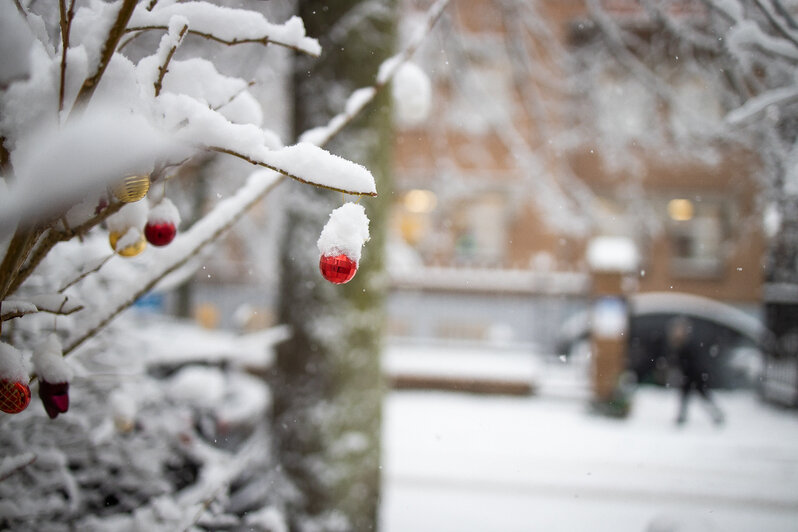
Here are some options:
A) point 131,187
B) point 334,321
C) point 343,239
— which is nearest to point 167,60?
point 131,187

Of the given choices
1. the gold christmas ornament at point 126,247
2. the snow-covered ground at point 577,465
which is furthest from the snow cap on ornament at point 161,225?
the snow-covered ground at point 577,465

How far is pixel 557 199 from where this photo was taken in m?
5.94

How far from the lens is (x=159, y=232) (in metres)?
1.38

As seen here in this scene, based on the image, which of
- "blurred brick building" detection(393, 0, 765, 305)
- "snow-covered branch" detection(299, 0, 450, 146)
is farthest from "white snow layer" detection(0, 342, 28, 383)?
"blurred brick building" detection(393, 0, 765, 305)

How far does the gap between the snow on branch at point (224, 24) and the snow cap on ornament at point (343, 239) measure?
0.51 meters

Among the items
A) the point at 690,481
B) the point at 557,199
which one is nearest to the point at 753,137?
the point at 557,199

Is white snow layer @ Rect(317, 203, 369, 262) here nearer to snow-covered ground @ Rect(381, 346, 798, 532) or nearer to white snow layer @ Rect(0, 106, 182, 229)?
white snow layer @ Rect(0, 106, 182, 229)

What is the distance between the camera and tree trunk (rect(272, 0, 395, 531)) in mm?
2604

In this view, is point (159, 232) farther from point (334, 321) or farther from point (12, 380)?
point (334, 321)

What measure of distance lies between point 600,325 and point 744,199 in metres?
4.38

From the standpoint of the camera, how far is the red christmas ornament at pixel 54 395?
125cm

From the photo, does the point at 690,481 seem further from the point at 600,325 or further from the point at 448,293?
the point at 448,293

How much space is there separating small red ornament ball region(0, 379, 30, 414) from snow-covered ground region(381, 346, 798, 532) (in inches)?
114

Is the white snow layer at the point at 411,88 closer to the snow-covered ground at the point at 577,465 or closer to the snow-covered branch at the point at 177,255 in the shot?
the snow-covered branch at the point at 177,255
